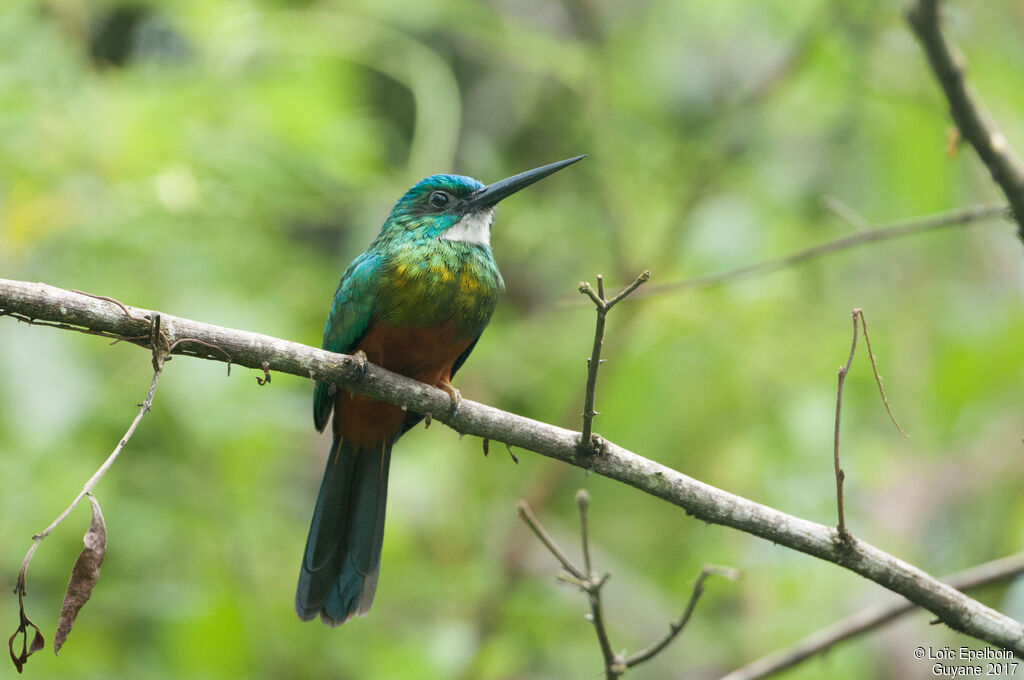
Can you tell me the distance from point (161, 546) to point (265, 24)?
84.5 inches

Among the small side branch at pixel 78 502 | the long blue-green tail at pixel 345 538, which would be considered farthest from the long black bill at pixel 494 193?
the small side branch at pixel 78 502

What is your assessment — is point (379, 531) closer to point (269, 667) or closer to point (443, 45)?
point (269, 667)

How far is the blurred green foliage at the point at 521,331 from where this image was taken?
318 cm

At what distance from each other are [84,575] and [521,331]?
2.67m

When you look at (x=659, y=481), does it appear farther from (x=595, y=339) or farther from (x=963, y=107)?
(x=963, y=107)

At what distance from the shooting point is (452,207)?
3109mm

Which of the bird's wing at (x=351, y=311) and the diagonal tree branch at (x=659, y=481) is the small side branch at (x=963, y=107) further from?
the bird's wing at (x=351, y=311)

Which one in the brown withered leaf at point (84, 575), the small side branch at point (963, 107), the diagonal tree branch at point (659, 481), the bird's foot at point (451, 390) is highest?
the small side branch at point (963, 107)

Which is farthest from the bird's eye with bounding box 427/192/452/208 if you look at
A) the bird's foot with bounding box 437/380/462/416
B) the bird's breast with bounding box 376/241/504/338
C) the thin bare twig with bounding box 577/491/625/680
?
the thin bare twig with bounding box 577/491/625/680

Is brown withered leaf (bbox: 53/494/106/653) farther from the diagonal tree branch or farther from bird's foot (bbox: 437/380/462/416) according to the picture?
bird's foot (bbox: 437/380/462/416)

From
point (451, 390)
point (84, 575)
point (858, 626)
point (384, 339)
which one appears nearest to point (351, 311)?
point (384, 339)

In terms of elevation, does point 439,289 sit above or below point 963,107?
below

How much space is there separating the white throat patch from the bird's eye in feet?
0.38

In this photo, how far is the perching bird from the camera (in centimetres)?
269
